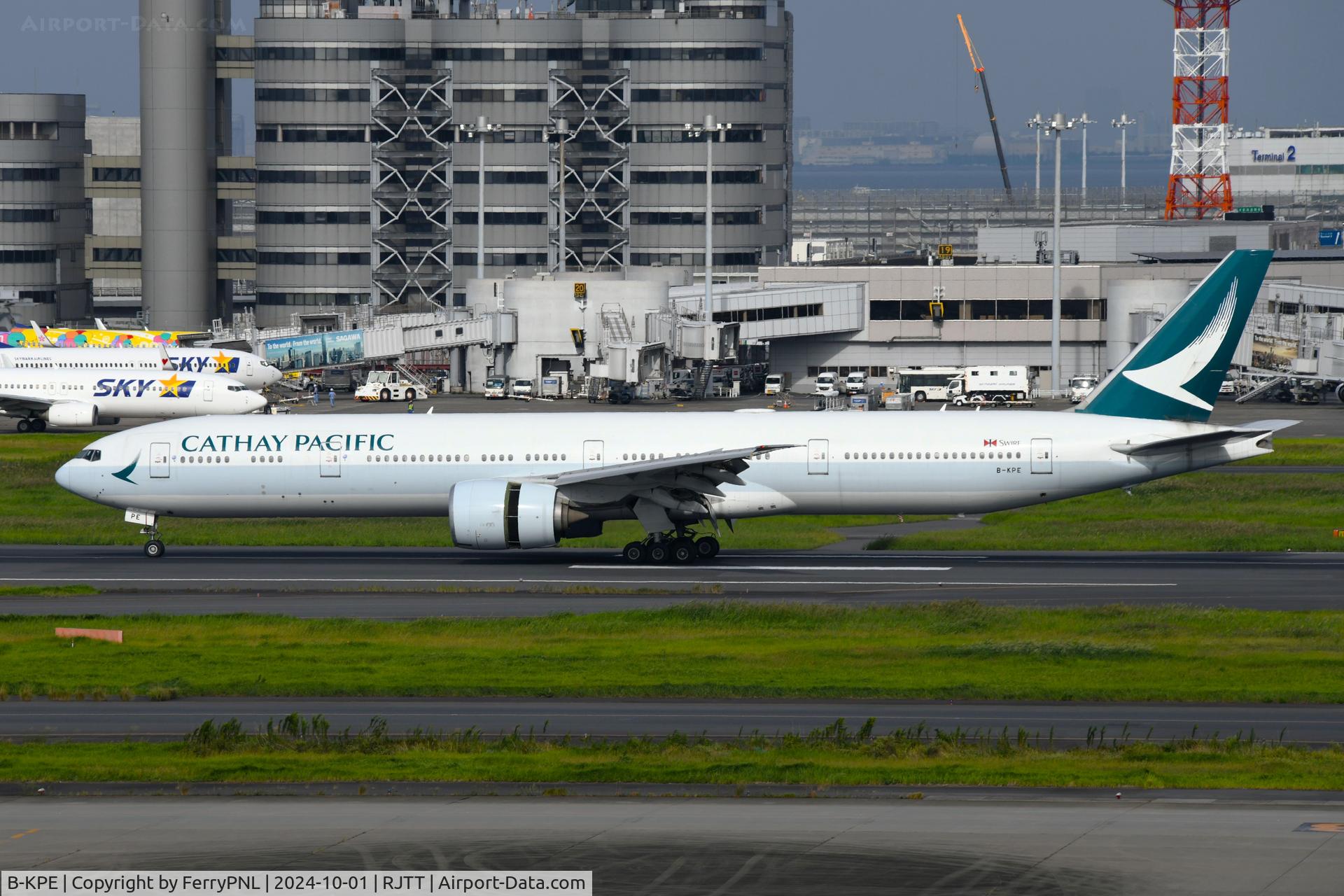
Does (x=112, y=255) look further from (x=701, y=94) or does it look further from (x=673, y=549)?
(x=673, y=549)

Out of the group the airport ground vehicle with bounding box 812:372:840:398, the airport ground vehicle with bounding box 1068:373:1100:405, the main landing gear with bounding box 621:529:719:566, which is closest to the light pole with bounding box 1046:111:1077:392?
the airport ground vehicle with bounding box 1068:373:1100:405

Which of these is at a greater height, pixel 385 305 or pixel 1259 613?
pixel 385 305

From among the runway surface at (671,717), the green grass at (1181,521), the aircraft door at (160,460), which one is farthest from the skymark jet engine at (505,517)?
the runway surface at (671,717)

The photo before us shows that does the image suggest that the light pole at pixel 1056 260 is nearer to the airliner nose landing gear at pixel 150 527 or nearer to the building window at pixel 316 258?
the airliner nose landing gear at pixel 150 527

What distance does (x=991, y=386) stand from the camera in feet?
347

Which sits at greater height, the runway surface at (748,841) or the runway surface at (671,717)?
the runway surface at (748,841)

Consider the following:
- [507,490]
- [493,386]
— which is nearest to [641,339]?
[493,386]

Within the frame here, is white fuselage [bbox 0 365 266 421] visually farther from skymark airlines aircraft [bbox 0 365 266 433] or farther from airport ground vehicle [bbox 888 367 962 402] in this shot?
airport ground vehicle [bbox 888 367 962 402]

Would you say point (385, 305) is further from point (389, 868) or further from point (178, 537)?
point (389, 868)

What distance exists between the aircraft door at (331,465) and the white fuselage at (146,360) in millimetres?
55586

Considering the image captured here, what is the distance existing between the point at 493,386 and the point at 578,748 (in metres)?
87.7

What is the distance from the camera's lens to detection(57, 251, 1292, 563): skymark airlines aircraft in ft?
148

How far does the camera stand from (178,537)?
53969mm

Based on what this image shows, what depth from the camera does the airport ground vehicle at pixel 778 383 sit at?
380 ft
